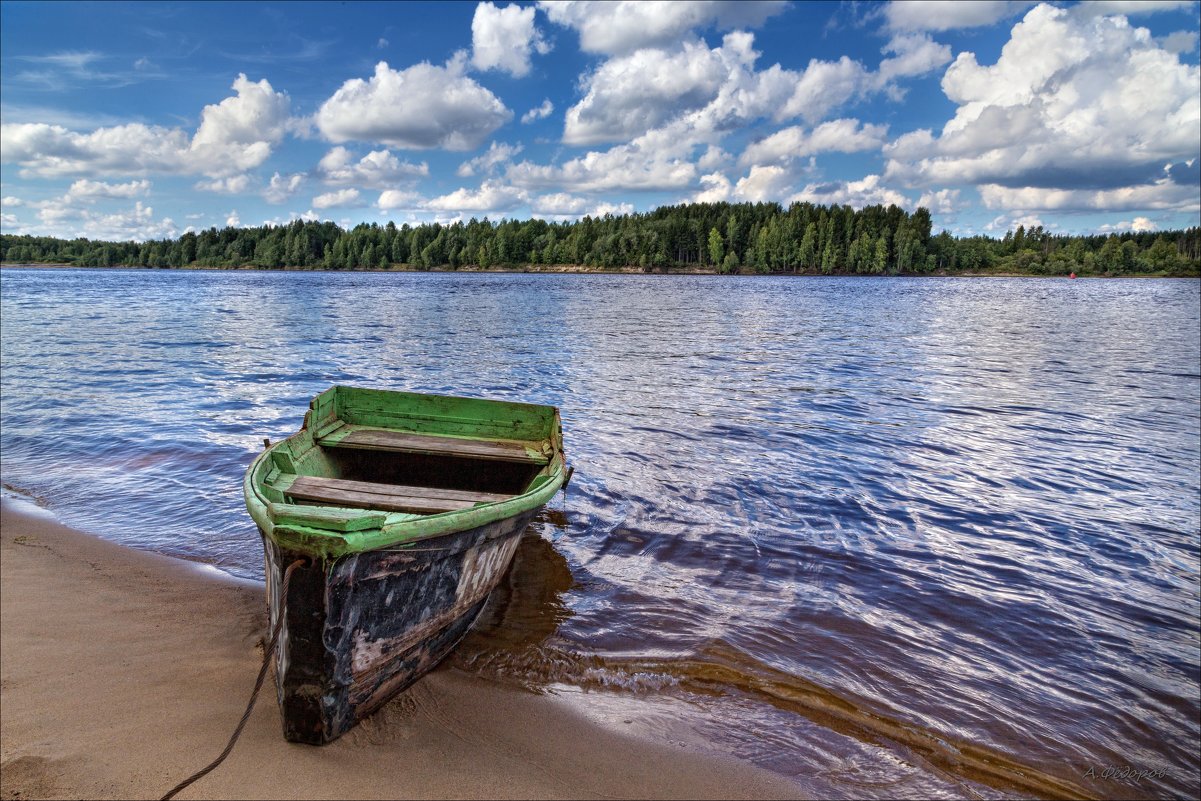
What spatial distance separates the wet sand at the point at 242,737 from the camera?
3.76 m

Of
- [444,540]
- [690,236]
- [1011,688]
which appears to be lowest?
[1011,688]

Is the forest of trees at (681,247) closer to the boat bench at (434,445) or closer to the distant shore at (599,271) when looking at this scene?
the distant shore at (599,271)

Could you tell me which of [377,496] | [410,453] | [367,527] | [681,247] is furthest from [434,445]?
[681,247]

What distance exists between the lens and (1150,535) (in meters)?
8.61

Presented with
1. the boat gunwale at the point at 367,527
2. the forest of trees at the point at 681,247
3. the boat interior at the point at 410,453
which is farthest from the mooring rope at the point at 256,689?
the forest of trees at the point at 681,247

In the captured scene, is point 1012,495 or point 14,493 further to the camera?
point 1012,495

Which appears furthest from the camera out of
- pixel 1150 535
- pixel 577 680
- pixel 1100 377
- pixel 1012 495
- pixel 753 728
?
pixel 1100 377

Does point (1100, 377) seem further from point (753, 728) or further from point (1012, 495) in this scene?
point (753, 728)

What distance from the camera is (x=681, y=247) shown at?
15838 cm

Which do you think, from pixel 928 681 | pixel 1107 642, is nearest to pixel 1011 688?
pixel 928 681

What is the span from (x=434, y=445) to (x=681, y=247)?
15616 centimetres

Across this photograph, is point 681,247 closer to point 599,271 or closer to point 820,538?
point 599,271

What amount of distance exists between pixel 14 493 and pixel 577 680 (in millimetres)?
8469

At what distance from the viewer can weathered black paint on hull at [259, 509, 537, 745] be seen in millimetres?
3693
